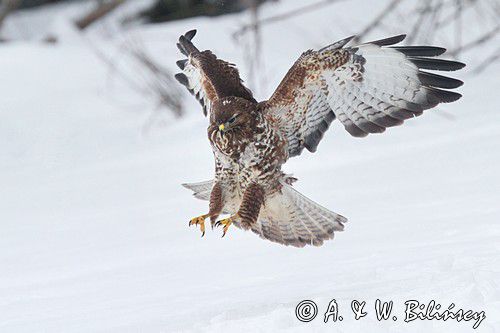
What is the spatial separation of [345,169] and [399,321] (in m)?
4.53

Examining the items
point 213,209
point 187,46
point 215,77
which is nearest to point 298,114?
point 215,77

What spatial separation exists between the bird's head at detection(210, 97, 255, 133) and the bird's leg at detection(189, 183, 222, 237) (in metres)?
0.36

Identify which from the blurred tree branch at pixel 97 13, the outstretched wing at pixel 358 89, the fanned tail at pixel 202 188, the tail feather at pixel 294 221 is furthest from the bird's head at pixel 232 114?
the blurred tree branch at pixel 97 13

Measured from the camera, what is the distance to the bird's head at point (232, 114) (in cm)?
550

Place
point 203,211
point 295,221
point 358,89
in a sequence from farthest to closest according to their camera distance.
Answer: point 203,211 → point 295,221 → point 358,89

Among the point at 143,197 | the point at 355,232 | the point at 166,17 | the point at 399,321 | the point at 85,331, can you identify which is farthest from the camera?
the point at 166,17

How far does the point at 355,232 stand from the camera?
6355 millimetres

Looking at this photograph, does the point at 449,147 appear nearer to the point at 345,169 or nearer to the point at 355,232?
the point at 345,169

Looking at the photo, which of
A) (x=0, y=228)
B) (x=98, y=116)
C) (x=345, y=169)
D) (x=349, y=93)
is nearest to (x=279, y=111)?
(x=349, y=93)

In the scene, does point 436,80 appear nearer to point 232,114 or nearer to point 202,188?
point 232,114

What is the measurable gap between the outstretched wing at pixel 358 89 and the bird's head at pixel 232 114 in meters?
0.13

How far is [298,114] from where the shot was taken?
5.76 metres

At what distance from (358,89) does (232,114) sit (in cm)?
69

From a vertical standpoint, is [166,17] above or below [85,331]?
above
